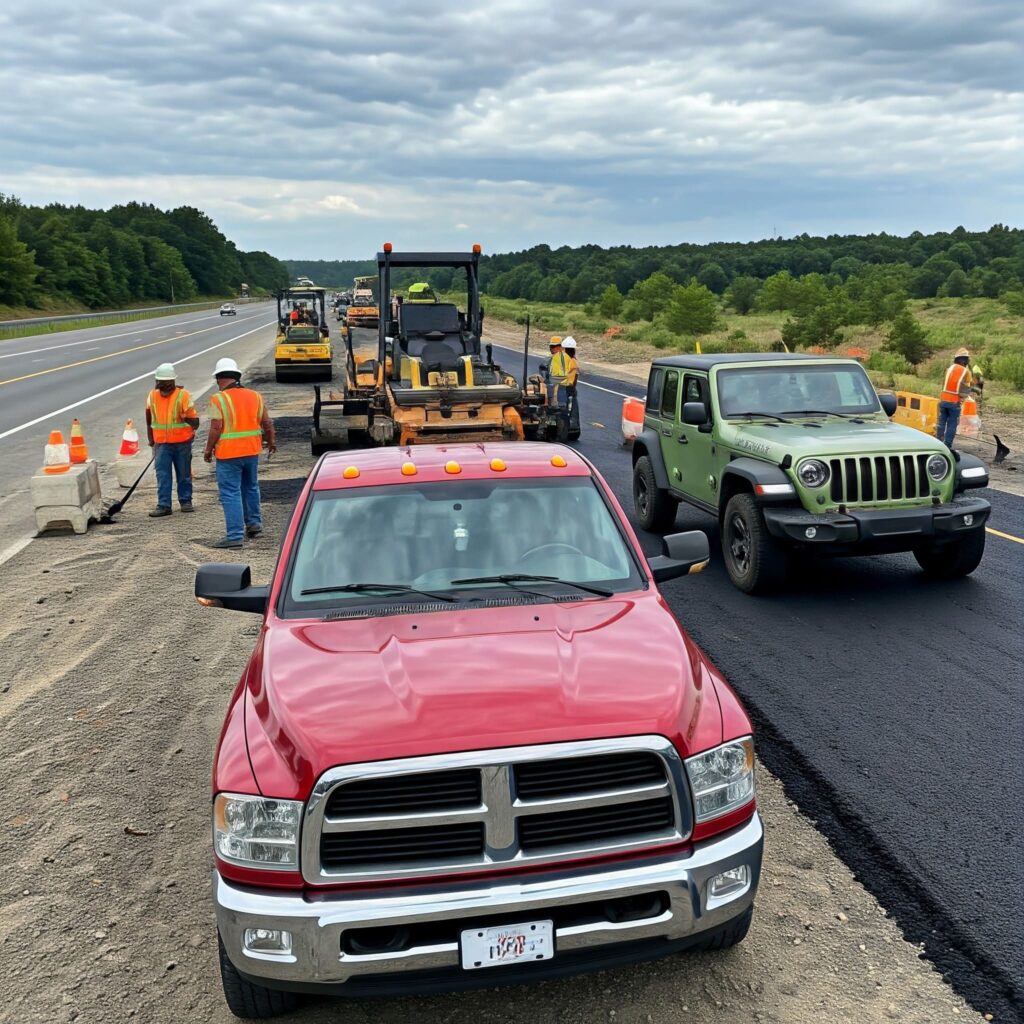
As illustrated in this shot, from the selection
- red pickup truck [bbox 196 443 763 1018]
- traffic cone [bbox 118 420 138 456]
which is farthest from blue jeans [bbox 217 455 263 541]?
red pickup truck [bbox 196 443 763 1018]

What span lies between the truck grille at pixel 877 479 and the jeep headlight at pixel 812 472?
73mm

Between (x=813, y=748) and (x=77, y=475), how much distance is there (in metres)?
8.62

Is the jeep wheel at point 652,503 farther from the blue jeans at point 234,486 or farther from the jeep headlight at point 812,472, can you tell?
the blue jeans at point 234,486

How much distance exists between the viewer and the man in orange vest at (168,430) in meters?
11.2

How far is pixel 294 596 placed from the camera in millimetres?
3980

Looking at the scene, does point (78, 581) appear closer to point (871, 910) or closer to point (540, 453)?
point (540, 453)

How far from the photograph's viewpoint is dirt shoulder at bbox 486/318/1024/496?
1498 centimetres

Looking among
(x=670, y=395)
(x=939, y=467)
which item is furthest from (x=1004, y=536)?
(x=670, y=395)

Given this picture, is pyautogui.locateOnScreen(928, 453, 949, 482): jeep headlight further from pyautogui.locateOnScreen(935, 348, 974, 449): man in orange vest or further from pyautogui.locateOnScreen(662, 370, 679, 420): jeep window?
pyautogui.locateOnScreen(935, 348, 974, 449): man in orange vest

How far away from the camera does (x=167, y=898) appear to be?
404cm

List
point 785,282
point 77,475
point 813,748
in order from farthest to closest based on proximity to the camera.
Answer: point 785,282, point 77,475, point 813,748

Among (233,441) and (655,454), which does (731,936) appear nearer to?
(655,454)

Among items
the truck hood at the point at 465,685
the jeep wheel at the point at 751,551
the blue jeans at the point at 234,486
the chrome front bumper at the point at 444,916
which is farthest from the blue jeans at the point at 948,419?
the chrome front bumper at the point at 444,916

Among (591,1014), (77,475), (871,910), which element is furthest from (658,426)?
(591,1014)
